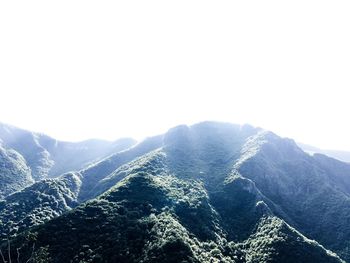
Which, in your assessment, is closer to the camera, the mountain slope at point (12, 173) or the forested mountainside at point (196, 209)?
the forested mountainside at point (196, 209)

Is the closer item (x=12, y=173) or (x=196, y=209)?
(x=196, y=209)

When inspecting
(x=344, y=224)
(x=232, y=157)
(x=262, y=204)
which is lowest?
(x=344, y=224)

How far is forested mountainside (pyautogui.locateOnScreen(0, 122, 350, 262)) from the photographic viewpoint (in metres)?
73.6

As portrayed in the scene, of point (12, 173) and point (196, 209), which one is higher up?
point (12, 173)

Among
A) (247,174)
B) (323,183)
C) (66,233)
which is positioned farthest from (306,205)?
(66,233)

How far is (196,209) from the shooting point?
9994cm

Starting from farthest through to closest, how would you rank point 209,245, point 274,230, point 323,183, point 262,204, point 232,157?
1. point 232,157
2. point 323,183
3. point 262,204
4. point 274,230
5. point 209,245

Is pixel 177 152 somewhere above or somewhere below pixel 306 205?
above

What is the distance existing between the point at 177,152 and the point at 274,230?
74405 mm

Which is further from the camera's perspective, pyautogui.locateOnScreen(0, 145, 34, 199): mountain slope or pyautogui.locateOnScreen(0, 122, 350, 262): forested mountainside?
pyautogui.locateOnScreen(0, 145, 34, 199): mountain slope

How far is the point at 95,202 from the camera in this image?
89.8 meters

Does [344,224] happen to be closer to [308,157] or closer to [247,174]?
[247,174]

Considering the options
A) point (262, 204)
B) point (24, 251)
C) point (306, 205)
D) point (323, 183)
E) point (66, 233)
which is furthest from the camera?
point (323, 183)

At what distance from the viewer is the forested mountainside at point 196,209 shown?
73562mm
